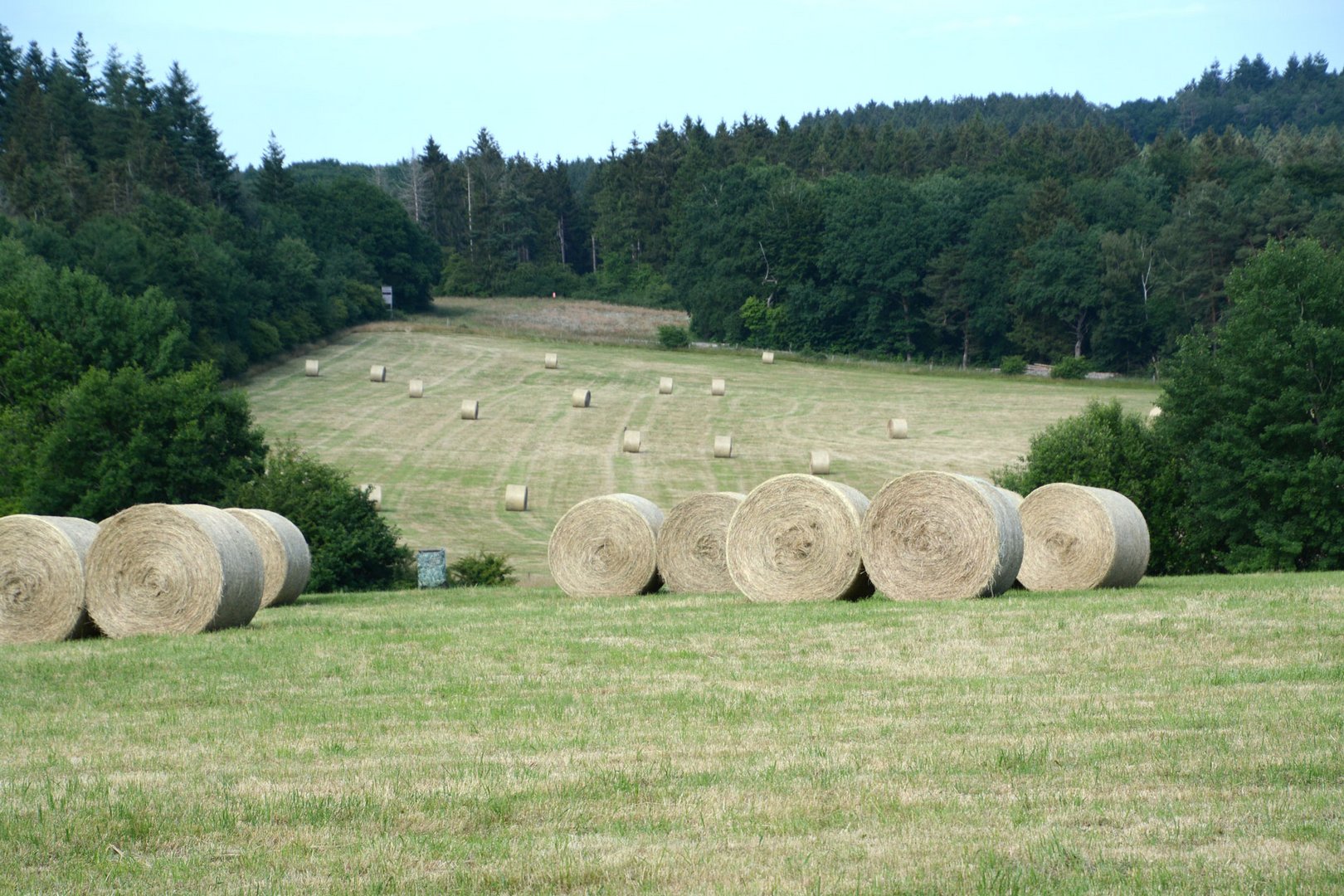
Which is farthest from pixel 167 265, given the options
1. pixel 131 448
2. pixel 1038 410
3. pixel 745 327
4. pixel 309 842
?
pixel 309 842

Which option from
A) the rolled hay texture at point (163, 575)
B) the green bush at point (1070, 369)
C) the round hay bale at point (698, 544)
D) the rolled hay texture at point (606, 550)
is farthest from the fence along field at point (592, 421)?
Result: the rolled hay texture at point (163, 575)

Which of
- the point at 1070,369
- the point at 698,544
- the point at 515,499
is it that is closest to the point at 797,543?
the point at 698,544

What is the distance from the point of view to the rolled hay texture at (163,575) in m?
18.8

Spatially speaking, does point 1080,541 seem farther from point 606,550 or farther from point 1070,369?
point 1070,369

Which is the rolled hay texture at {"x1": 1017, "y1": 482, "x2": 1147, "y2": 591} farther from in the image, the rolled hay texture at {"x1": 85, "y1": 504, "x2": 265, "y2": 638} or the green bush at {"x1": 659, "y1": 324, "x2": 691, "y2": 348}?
the green bush at {"x1": 659, "y1": 324, "x2": 691, "y2": 348}

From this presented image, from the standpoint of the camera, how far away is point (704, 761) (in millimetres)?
9367

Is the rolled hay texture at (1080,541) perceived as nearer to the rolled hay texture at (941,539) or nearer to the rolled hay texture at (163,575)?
the rolled hay texture at (941,539)

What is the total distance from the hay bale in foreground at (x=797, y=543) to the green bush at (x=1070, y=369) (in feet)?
191

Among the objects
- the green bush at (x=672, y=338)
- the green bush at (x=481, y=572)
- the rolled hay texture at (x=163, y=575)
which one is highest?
the green bush at (x=672, y=338)

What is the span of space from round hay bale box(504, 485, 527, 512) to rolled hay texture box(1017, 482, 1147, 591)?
837 inches

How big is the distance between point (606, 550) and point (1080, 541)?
761cm

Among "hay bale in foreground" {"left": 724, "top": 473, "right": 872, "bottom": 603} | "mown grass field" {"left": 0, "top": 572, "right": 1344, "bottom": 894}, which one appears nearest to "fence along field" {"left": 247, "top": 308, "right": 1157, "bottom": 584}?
"hay bale in foreground" {"left": 724, "top": 473, "right": 872, "bottom": 603}

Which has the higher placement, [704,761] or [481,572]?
[704,761]

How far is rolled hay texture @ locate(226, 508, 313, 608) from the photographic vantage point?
2452 centimetres
